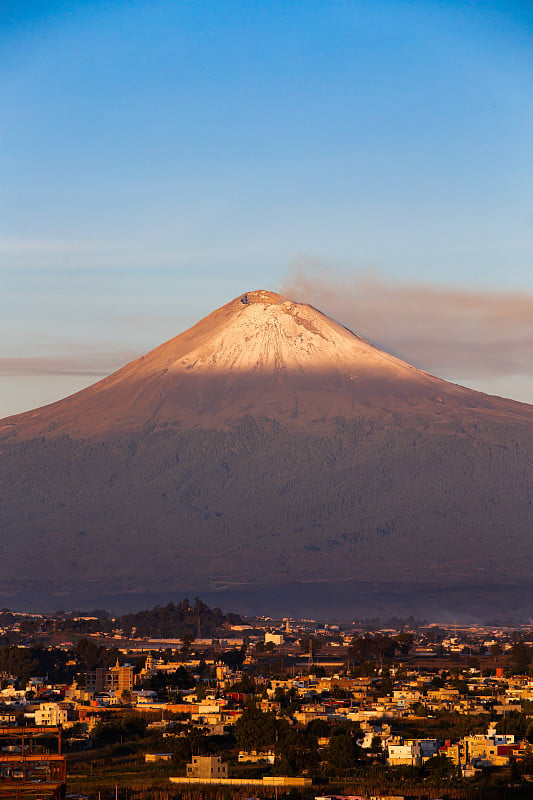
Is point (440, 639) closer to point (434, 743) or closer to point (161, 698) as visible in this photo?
point (161, 698)

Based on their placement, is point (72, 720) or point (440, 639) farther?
point (440, 639)

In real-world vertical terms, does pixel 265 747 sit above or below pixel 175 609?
below

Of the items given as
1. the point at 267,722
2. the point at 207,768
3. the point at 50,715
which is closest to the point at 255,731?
the point at 267,722

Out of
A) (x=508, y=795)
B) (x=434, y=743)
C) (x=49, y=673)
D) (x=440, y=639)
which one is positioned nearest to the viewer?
(x=508, y=795)

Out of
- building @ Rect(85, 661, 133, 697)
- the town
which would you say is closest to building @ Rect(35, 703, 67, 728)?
the town

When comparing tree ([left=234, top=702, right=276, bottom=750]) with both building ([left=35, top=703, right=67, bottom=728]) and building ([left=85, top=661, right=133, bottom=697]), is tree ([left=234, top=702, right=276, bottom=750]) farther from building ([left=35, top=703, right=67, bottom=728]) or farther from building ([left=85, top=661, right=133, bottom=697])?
building ([left=85, top=661, right=133, bottom=697])

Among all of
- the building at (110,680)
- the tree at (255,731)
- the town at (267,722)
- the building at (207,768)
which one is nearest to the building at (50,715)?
the town at (267,722)

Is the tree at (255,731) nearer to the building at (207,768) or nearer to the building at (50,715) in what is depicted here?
the building at (207,768)

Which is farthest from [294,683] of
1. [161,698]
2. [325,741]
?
[325,741]
